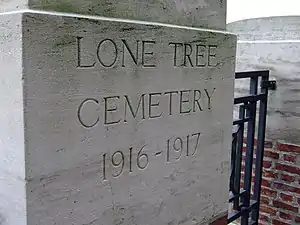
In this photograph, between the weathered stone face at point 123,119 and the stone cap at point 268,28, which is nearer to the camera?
the weathered stone face at point 123,119

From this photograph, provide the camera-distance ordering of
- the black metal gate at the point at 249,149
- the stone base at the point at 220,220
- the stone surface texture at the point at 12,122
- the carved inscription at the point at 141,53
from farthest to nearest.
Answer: the black metal gate at the point at 249,149, the stone base at the point at 220,220, the carved inscription at the point at 141,53, the stone surface texture at the point at 12,122

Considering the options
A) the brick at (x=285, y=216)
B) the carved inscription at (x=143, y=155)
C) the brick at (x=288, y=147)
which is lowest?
the brick at (x=285, y=216)

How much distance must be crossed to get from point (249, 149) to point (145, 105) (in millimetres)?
1350

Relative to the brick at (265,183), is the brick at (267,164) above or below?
above

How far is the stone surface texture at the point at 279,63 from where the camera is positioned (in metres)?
2.72

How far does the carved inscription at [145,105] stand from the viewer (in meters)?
1.32

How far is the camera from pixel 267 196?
114 inches

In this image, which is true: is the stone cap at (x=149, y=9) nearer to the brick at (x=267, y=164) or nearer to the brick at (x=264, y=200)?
the brick at (x=267, y=164)

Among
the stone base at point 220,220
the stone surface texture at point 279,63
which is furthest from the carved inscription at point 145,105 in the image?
the stone surface texture at point 279,63

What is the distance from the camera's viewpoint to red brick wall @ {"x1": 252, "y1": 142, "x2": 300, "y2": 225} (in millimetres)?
2754

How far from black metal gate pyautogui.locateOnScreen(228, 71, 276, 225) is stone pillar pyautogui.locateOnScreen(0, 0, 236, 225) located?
1.90ft

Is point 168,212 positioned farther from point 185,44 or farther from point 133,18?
point 133,18

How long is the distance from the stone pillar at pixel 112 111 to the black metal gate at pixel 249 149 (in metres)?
0.58

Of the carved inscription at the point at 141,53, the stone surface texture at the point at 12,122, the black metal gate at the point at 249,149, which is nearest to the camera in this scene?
the stone surface texture at the point at 12,122
